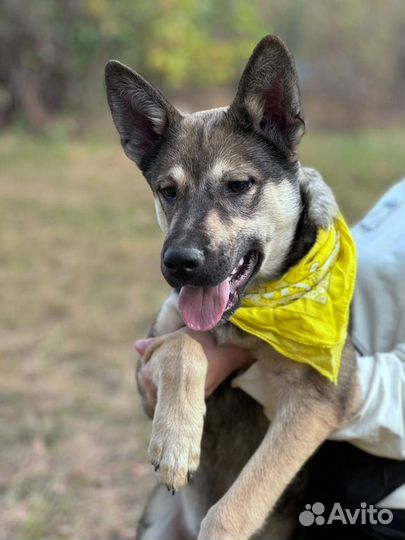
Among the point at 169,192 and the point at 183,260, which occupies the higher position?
the point at 169,192

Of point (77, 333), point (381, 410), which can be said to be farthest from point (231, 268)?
point (77, 333)

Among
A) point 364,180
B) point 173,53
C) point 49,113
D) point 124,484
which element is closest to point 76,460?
point 124,484

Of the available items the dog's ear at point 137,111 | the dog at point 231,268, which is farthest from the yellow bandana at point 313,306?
the dog's ear at point 137,111

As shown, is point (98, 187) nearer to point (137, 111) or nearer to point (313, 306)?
point (137, 111)

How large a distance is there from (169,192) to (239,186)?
0.29 meters

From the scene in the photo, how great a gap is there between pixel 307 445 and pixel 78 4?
16811 mm

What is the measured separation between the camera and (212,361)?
9.82 feet

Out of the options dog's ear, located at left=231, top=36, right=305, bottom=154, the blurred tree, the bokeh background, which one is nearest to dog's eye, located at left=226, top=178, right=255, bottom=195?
dog's ear, located at left=231, top=36, right=305, bottom=154

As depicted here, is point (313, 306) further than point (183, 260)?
Yes

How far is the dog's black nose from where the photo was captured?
8.55 feet

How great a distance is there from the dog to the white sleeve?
6cm

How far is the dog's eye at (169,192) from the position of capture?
2998 mm

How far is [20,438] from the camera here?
4.92 metres

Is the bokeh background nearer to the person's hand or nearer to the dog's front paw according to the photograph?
the person's hand
